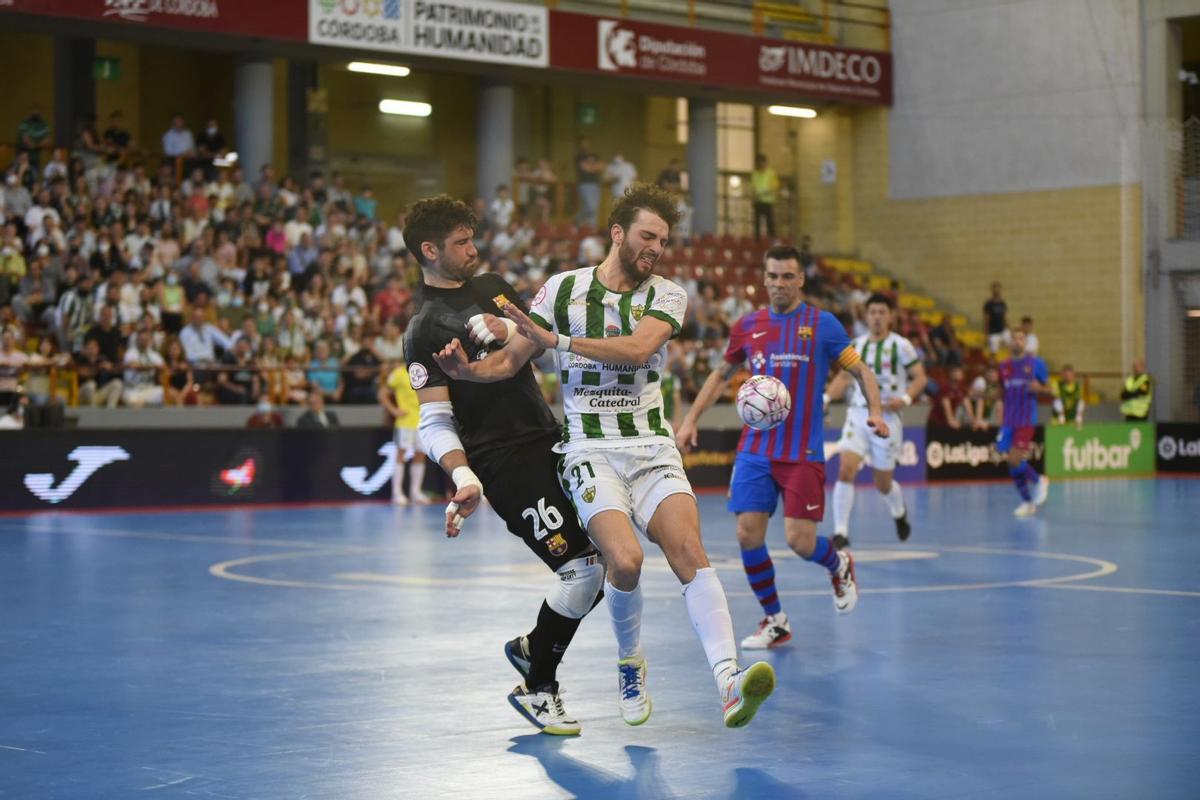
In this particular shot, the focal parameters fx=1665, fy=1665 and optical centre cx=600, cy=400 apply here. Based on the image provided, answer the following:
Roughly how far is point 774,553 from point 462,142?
2514 centimetres

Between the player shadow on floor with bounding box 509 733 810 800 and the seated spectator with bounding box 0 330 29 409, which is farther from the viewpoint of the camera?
the seated spectator with bounding box 0 330 29 409

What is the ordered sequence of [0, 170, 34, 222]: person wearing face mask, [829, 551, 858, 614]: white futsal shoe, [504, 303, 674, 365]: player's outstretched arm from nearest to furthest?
[504, 303, 674, 365]: player's outstretched arm → [829, 551, 858, 614]: white futsal shoe → [0, 170, 34, 222]: person wearing face mask

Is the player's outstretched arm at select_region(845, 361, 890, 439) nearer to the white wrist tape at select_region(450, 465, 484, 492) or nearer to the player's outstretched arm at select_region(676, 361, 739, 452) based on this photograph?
the player's outstretched arm at select_region(676, 361, 739, 452)

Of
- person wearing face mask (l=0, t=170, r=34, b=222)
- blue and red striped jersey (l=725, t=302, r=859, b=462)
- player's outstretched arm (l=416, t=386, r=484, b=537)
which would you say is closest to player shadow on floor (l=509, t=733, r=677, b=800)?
player's outstretched arm (l=416, t=386, r=484, b=537)

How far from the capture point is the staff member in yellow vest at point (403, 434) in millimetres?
22812

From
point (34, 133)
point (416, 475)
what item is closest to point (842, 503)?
point (416, 475)

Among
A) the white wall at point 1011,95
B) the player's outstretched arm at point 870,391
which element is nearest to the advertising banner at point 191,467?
the player's outstretched arm at point 870,391

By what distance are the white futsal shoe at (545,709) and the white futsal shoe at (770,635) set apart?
2.45 m

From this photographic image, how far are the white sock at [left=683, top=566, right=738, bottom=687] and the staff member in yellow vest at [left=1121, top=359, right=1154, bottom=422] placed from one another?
27299 mm

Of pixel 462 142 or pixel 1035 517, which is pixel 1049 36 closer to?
pixel 462 142

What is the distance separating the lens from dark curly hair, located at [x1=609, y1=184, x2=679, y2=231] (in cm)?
747

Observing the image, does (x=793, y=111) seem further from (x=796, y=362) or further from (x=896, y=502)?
(x=796, y=362)

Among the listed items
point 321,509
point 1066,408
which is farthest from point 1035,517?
point 1066,408

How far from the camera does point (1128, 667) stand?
8859 mm
